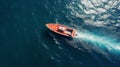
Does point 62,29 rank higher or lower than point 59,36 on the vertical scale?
higher

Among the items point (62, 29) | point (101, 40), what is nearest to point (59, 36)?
point (62, 29)

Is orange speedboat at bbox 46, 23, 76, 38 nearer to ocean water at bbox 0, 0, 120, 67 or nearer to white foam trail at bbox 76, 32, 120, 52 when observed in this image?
ocean water at bbox 0, 0, 120, 67

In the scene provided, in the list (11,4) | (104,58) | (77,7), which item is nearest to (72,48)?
(104,58)

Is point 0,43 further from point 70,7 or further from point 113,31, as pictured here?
point 113,31

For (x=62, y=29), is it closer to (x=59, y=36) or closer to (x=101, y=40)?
(x=59, y=36)

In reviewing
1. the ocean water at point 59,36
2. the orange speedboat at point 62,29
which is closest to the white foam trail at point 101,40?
the ocean water at point 59,36

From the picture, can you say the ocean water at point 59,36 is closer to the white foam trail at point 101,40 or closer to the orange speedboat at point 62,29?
the white foam trail at point 101,40

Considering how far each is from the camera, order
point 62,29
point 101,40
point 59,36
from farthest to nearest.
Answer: point 101,40, point 62,29, point 59,36
